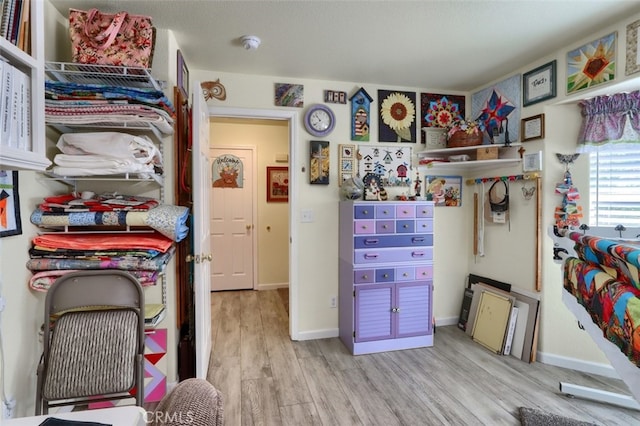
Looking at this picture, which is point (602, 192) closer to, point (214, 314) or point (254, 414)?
point (254, 414)

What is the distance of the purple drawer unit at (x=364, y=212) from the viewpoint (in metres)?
2.61

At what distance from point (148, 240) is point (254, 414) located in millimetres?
1201

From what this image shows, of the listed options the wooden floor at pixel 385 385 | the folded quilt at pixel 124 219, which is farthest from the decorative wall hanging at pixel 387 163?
the folded quilt at pixel 124 219

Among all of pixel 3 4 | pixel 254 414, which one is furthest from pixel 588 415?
pixel 3 4

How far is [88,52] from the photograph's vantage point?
1654mm

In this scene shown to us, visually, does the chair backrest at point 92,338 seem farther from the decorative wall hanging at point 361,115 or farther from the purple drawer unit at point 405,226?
the decorative wall hanging at point 361,115

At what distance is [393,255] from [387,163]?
0.92 metres

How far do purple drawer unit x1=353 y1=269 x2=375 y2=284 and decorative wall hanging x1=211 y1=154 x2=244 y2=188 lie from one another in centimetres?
255

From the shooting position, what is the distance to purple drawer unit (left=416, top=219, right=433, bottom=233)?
107 inches

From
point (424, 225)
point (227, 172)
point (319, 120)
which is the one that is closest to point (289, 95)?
point (319, 120)

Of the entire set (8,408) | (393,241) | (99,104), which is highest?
(99,104)

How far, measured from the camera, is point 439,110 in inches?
124

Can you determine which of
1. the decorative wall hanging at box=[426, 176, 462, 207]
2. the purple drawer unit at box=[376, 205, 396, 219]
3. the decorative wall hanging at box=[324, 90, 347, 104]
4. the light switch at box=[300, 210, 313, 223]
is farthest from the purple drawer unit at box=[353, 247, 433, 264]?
the decorative wall hanging at box=[324, 90, 347, 104]

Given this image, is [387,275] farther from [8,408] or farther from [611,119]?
[8,408]
